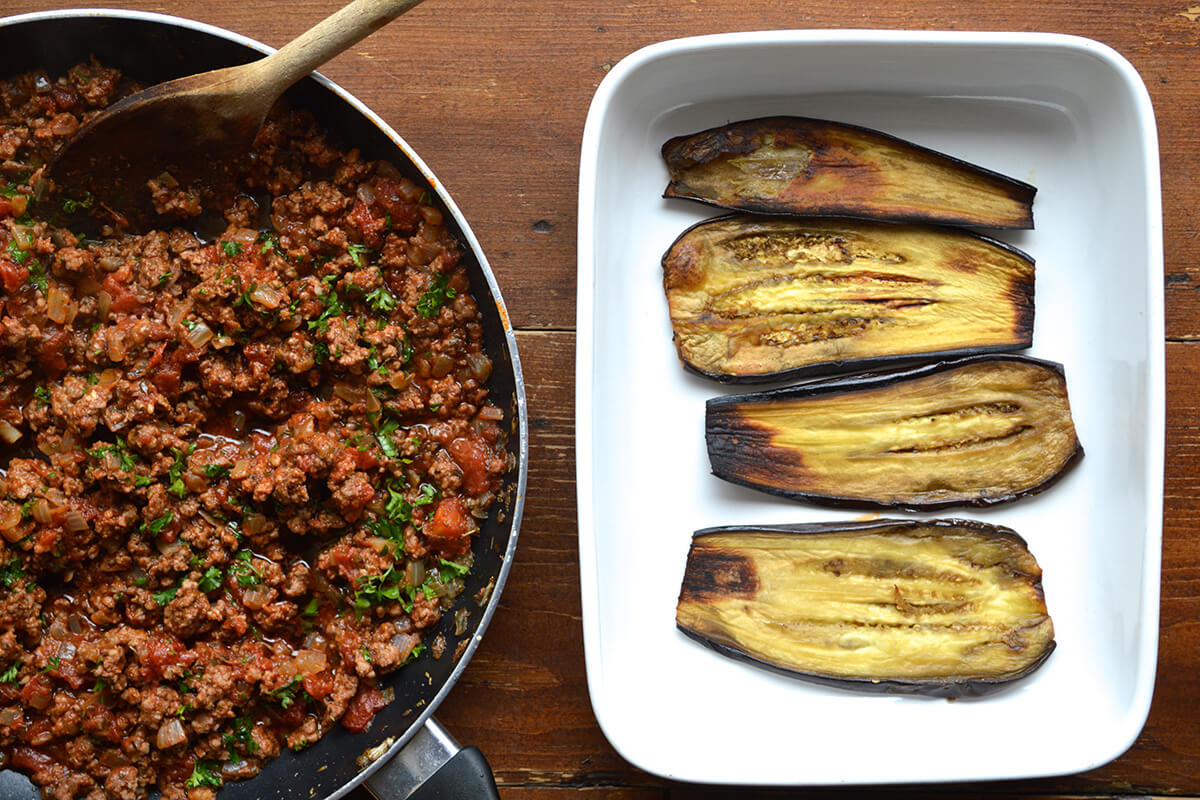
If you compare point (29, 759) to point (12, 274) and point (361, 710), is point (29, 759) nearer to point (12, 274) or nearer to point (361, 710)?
A: point (361, 710)

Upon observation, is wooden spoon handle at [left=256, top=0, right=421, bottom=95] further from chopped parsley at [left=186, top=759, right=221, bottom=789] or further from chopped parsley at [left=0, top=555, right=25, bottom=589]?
chopped parsley at [left=186, top=759, right=221, bottom=789]

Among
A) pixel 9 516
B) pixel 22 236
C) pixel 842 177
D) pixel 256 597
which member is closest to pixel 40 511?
pixel 9 516

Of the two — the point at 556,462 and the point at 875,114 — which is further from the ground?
the point at 875,114

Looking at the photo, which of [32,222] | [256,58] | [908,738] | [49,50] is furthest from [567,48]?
[908,738]

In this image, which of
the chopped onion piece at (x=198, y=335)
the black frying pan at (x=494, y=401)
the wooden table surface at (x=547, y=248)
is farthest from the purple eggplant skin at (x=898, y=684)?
the chopped onion piece at (x=198, y=335)

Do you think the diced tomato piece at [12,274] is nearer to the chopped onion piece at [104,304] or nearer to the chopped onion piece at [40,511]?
the chopped onion piece at [104,304]

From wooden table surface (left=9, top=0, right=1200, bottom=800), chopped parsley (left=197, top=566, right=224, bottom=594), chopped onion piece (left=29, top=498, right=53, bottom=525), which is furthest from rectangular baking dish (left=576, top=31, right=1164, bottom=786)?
chopped onion piece (left=29, top=498, right=53, bottom=525)

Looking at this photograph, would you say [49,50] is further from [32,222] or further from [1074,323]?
[1074,323]
